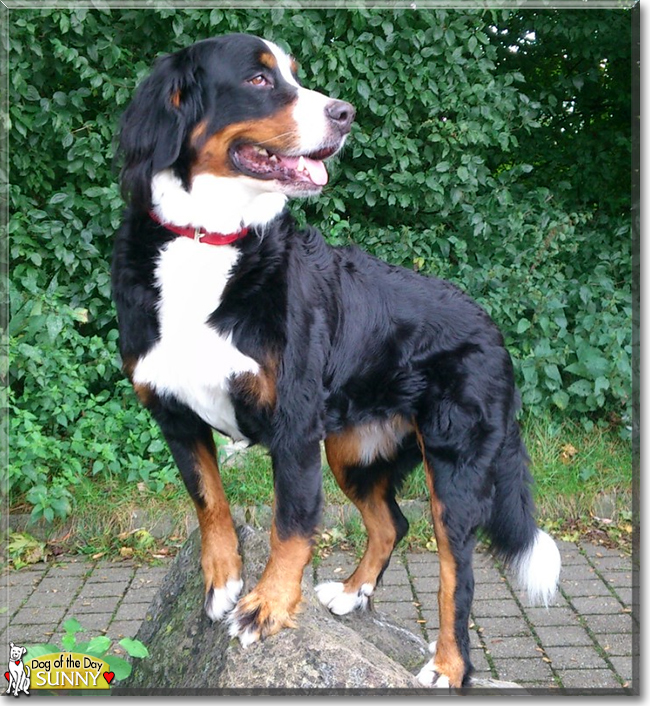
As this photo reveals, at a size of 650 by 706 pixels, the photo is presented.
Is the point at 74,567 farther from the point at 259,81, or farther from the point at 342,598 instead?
the point at 259,81

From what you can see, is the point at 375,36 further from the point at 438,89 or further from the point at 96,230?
the point at 96,230

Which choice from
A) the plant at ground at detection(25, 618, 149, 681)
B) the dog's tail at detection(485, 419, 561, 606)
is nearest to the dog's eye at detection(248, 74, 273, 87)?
the dog's tail at detection(485, 419, 561, 606)

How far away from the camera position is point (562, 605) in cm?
444

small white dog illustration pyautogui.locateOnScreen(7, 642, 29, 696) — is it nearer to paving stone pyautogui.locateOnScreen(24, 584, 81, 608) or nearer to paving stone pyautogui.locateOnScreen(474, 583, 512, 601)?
paving stone pyautogui.locateOnScreen(24, 584, 81, 608)

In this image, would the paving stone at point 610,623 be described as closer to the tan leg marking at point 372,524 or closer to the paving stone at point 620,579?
the paving stone at point 620,579

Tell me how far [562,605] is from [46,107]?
421 cm

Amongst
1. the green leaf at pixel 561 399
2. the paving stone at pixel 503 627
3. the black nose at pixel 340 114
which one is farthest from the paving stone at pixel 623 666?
the black nose at pixel 340 114

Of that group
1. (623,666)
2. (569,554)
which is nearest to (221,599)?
(623,666)

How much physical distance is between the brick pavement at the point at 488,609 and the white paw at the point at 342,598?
54 cm

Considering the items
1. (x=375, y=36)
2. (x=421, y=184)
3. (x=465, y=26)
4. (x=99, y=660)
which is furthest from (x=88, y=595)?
(x=465, y=26)

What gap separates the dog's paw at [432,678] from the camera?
2971mm

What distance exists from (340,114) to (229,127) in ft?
1.14

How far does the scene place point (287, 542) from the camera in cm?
276

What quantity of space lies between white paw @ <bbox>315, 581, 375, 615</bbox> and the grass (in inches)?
62.7
